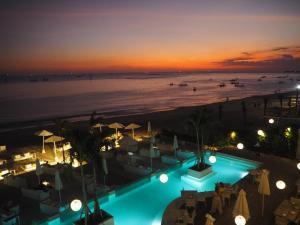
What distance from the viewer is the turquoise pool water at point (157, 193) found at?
369 inches

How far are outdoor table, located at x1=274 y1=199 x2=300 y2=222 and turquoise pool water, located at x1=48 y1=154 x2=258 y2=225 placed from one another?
3799 mm

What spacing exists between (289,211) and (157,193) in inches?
202

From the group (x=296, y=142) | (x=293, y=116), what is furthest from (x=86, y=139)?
(x=293, y=116)

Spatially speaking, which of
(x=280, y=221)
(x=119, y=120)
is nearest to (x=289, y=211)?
(x=280, y=221)

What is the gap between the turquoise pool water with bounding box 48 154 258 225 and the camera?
9375 millimetres

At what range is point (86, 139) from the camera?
7309mm

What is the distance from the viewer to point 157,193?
36.0ft

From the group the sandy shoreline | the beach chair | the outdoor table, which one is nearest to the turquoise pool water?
the beach chair

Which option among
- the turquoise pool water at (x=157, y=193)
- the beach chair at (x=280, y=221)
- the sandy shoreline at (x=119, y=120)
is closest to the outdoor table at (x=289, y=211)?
the beach chair at (x=280, y=221)

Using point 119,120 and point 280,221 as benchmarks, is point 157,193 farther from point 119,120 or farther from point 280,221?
point 119,120

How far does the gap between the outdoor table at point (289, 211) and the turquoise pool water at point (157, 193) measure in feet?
12.5

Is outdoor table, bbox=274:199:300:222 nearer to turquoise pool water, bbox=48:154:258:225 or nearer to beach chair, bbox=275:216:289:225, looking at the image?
beach chair, bbox=275:216:289:225

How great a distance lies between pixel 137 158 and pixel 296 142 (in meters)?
8.64

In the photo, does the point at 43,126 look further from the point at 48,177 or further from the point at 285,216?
the point at 285,216
